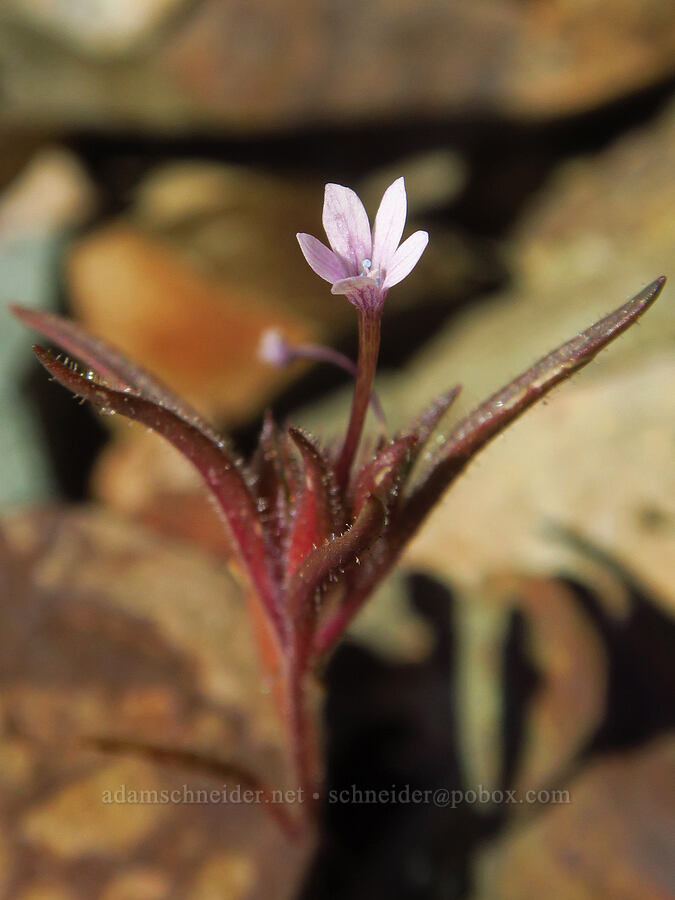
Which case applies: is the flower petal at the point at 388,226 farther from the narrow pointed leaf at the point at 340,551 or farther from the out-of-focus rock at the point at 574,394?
the out-of-focus rock at the point at 574,394

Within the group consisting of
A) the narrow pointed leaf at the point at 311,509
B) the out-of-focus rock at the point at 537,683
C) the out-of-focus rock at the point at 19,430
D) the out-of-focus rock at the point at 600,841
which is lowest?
the out-of-focus rock at the point at 600,841

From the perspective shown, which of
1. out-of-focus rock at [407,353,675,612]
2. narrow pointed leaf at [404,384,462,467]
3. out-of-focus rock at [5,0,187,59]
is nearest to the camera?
narrow pointed leaf at [404,384,462,467]

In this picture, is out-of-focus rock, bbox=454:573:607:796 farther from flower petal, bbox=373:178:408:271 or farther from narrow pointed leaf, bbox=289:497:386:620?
flower petal, bbox=373:178:408:271

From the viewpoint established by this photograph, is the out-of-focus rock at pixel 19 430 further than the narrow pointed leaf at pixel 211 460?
Yes

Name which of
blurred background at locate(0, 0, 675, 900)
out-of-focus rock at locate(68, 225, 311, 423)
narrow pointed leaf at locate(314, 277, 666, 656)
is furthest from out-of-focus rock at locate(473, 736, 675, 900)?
out-of-focus rock at locate(68, 225, 311, 423)

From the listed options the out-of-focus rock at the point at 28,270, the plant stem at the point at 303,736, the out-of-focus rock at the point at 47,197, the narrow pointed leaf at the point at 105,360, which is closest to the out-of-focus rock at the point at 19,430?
the out-of-focus rock at the point at 28,270

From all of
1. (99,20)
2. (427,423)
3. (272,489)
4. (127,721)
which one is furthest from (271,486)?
(99,20)

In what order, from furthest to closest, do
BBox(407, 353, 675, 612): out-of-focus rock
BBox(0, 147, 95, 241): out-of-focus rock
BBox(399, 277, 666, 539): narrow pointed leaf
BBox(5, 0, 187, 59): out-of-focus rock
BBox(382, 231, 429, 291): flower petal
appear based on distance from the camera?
BBox(0, 147, 95, 241): out-of-focus rock < BBox(5, 0, 187, 59): out-of-focus rock < BBox(407, 353, 675, 612): out-of-focus rock < BBox(399, 277, 666, 539): narrow pointed leaf < BBox(382, 231, 429, 291): flower petal
